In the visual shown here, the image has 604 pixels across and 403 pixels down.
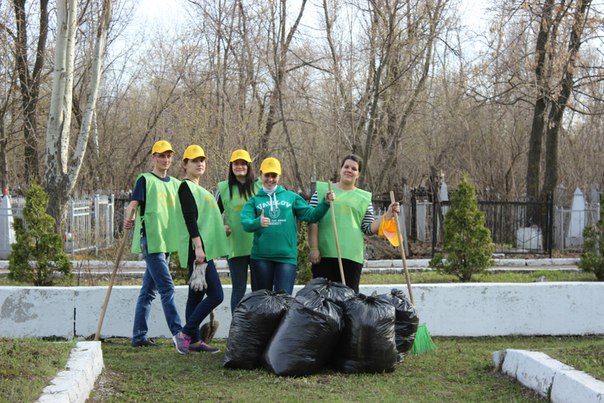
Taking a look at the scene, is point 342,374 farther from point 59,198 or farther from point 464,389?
point 59,198

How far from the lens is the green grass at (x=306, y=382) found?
220 inches

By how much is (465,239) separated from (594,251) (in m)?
2.84

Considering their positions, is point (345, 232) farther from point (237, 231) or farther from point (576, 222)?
point (576, 222)

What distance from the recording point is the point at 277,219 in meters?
6.96

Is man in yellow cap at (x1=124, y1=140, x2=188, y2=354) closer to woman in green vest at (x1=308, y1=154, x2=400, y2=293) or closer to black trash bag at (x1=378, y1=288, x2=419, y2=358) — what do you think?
woman in green vest at (x1=308, y1=154, x2=400, y2=293)

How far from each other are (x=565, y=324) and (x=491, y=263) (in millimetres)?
3350

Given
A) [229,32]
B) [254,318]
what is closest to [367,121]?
[229,32]

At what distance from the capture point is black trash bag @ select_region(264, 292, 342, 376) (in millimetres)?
6082

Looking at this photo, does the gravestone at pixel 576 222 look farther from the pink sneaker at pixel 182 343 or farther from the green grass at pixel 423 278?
the pink sneaker at pixel 182 343

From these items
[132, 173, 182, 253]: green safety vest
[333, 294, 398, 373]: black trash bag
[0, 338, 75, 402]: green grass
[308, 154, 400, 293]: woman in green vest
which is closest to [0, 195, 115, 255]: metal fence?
[132, 173, 182, 253]: green safety vest

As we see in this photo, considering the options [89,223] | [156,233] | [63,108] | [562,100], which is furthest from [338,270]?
[562,100]

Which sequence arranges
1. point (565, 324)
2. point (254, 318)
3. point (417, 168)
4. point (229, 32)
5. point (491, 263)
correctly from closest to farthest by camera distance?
1. point (254, 318)
2. point (565, 324)
3. point (491, 263)
4. point (229, 32)
5. point (417, 168)

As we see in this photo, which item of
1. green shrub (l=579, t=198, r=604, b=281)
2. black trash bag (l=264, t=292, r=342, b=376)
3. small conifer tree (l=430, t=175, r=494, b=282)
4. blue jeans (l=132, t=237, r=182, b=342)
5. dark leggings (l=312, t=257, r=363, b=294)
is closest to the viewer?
black trash bag (l=264, t=292, r=342, b=376)

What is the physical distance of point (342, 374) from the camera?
623 cm
